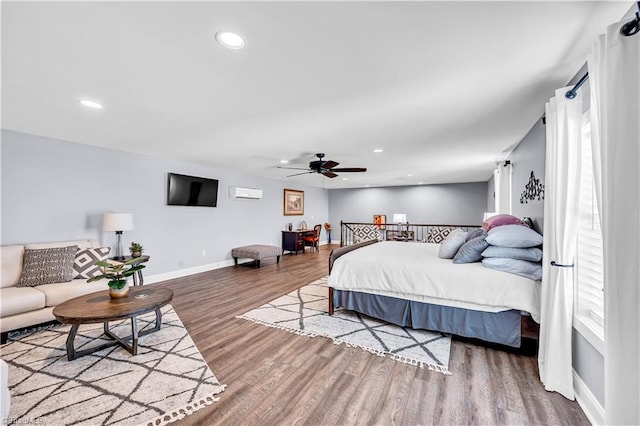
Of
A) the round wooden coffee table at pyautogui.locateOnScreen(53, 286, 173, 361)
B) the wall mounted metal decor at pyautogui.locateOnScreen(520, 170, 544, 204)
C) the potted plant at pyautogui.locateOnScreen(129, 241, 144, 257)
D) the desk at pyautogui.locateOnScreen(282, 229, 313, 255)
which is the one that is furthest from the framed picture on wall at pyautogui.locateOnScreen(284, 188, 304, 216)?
the wall mounted metal decor at pyautogui.locateOnScreen(520, 170, 544, 204)

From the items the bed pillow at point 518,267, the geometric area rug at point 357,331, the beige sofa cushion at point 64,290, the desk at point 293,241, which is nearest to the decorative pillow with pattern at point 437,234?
the desk at point 293,241

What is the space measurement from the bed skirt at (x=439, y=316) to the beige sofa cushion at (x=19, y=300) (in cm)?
337

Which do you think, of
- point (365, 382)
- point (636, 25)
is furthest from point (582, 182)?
point (365, 382)

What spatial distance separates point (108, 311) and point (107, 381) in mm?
549

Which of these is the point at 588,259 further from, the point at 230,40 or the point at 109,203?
the point at 109,203

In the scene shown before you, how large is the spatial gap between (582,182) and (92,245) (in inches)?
229

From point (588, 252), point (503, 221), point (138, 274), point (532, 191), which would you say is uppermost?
point (532, 191)

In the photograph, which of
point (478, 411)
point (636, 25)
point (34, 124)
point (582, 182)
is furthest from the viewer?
point (34, 124)

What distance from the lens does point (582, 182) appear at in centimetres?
196

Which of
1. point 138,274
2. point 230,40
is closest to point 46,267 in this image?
point 138,274

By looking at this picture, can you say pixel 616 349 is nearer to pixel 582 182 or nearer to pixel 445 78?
pixel 582 182

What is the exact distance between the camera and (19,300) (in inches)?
108

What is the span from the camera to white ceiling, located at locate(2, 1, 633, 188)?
4.66 ft

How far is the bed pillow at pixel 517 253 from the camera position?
8.08ft
